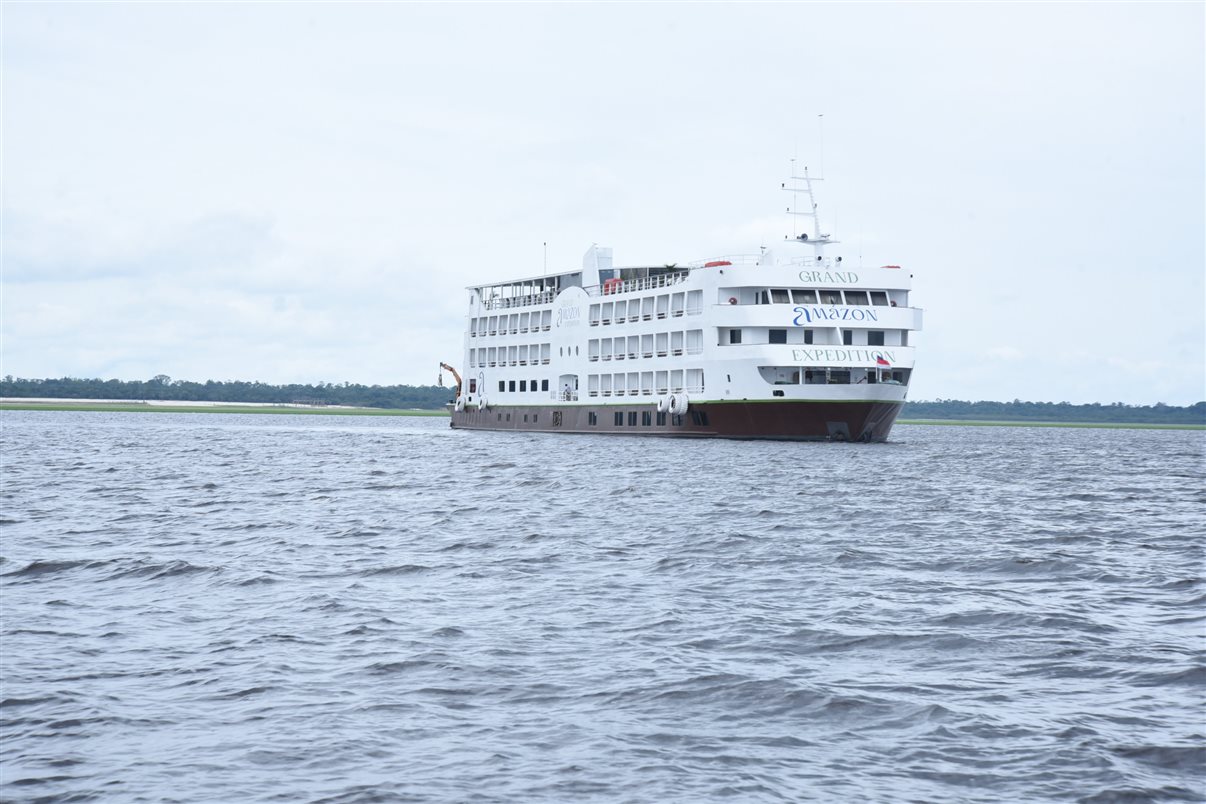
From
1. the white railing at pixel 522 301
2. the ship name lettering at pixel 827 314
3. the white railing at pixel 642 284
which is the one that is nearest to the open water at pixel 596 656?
the ship name lettering at pixel 827 314

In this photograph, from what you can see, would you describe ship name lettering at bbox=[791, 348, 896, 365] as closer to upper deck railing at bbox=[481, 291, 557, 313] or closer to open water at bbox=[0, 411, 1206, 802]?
upper deck railing at bbox=[481, 291, 557, 313]

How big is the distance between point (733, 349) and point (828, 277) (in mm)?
6244

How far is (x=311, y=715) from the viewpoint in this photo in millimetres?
11180

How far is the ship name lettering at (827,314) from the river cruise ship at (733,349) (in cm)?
7

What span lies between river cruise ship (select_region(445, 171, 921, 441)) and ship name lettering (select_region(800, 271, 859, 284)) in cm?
5

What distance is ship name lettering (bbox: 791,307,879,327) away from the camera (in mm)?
68500

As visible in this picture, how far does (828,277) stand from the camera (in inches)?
2746

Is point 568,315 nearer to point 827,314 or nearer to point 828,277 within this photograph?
point 828,277

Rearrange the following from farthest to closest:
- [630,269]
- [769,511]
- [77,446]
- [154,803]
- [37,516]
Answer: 1. [630,269]
2. [77,446]
3. [769,511]
4. [37,516]
5. [154,803]

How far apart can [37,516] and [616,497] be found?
13756 millimetres

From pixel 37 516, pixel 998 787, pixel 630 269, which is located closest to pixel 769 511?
pixel 37 516

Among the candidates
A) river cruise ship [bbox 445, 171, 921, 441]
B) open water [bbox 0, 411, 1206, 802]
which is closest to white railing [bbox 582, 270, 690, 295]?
river cruise ship [bbox 445, 171, 921, 441]

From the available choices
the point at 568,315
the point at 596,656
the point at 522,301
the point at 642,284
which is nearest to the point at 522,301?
the point at 522,301

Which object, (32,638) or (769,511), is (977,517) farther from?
(32,638)
